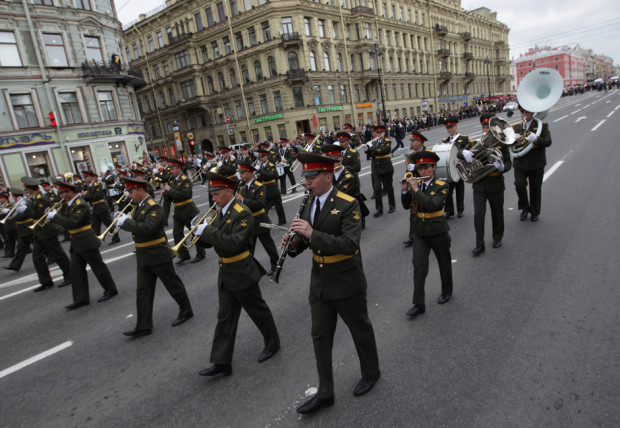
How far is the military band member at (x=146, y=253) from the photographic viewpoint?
492cm

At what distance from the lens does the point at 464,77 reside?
2670 inches

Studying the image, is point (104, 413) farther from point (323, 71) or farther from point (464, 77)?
point (464, 77)

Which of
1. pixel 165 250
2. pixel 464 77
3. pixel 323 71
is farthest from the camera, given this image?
pixel 464 77

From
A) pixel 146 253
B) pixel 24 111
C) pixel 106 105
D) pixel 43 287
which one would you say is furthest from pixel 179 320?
pixel 106 105

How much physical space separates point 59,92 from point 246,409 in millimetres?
30380

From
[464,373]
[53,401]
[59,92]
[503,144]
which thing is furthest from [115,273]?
[59,92]

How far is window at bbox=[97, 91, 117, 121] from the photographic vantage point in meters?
28.2

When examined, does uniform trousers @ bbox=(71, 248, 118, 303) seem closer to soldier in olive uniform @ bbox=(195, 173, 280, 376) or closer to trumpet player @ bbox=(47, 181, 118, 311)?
trumpet player @ bbox=(47, 181, 118, 311)

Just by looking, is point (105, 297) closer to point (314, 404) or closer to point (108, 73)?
point (314, 404)

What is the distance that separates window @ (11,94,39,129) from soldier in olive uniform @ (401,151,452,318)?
2949cm

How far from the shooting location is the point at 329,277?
10.4 ft

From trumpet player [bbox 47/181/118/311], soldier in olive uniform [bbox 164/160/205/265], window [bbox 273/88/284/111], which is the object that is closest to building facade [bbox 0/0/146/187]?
window [bbox 273/88/284/111]

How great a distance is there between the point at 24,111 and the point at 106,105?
5.42 meters

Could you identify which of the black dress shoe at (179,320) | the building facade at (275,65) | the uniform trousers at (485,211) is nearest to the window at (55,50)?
the building facade at (275,65)
